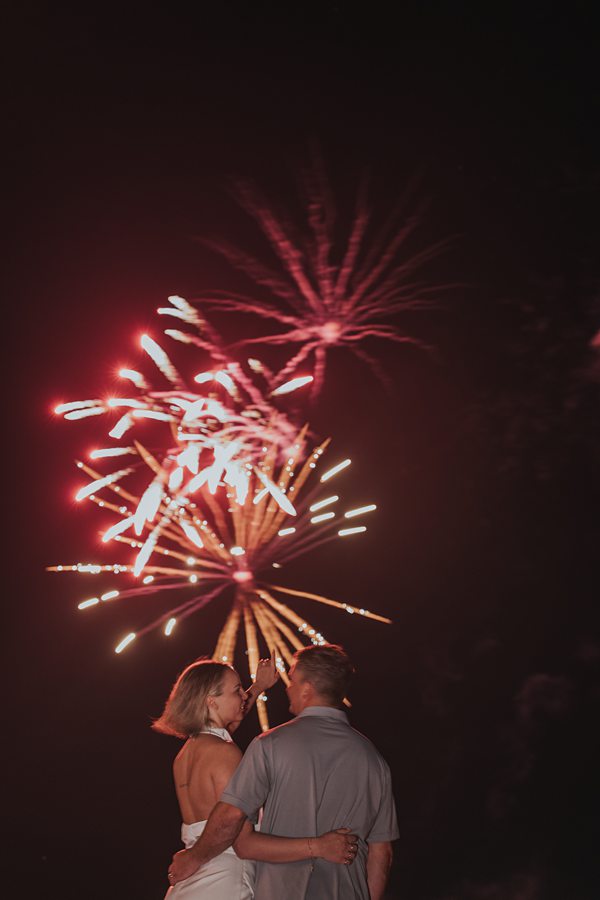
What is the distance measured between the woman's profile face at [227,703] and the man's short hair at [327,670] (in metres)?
0.40

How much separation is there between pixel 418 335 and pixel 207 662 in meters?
5.32

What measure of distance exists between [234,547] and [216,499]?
437 millimetres

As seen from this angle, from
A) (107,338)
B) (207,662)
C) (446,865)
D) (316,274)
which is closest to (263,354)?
(316,274)

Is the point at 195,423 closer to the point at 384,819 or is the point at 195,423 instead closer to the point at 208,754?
the point at 208,754

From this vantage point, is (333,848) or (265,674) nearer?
(333,848)

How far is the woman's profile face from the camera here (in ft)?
9.12

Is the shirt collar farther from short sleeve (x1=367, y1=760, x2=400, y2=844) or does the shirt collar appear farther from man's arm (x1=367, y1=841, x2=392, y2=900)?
man's arm (x1=367, y1=841, x2=392, y2=900)

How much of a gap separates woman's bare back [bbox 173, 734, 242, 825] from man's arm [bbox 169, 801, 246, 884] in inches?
5.6

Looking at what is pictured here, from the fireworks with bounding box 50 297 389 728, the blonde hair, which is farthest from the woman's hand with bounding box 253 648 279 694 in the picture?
the fireworks with bounding box 50 297 389 728

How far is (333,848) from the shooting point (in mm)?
2244

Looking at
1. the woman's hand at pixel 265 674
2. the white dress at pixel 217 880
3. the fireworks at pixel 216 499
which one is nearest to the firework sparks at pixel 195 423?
the fireworks at pixel 216 499

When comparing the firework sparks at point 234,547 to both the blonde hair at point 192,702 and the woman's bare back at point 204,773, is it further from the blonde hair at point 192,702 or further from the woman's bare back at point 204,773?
the woman's bare back at point 204,773

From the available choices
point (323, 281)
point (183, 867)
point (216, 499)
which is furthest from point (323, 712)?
point (323, 281)

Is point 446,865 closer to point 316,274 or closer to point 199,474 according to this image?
point 199,474
